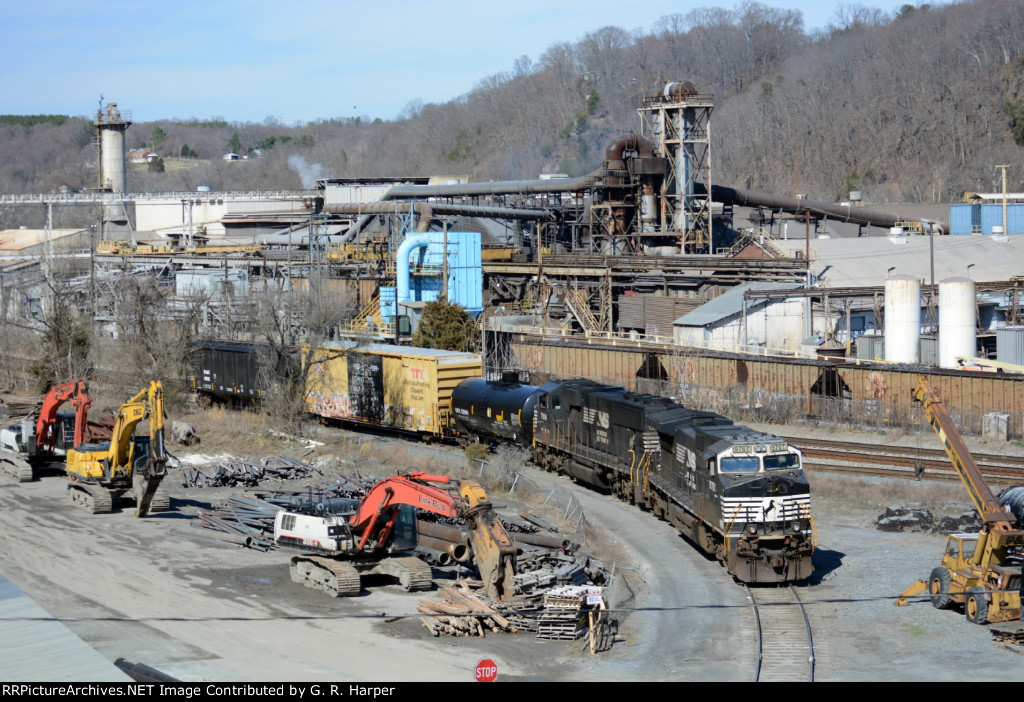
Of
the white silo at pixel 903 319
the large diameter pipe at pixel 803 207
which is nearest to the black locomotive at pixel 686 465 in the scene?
the white silo at pixel 903 319

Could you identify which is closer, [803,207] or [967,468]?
[967,468]

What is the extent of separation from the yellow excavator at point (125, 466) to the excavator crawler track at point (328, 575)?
731 cm

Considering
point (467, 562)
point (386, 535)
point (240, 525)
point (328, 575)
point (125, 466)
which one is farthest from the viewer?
point (125, 466)

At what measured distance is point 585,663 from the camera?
18.2 m

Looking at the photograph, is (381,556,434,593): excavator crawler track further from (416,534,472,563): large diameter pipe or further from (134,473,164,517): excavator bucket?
(134,473,164,517): excavator bucket

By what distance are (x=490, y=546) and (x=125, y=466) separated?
14.9 meters

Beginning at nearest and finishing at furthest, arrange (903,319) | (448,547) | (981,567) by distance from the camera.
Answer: (981,567) → (448,547) → (903,319)

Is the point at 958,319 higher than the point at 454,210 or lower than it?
lower

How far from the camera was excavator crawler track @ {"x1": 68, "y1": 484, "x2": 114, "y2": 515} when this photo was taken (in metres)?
30.4

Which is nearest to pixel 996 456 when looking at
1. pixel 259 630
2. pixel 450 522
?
pixel 450 522

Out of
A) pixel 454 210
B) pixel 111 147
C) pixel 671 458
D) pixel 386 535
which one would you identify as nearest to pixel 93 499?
pixel 386 535

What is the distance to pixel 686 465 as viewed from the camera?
81.0 ft

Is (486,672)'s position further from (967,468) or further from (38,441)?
(38,441)

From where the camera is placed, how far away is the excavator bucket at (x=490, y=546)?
20.4 m
